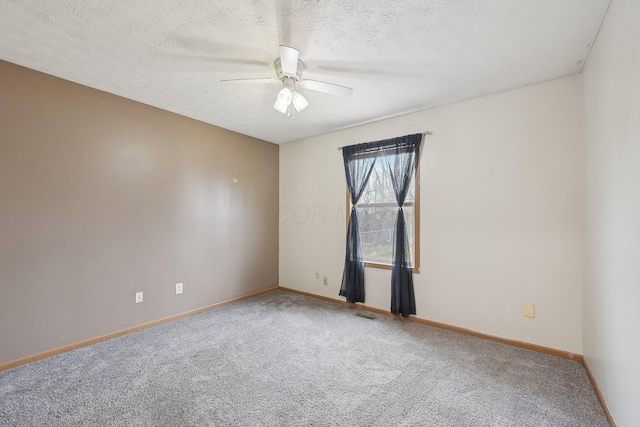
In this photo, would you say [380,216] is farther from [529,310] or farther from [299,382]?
[299,382]

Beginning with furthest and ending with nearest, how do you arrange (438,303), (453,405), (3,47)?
1. (438,303)
2. (3,47)
3. (453,405)

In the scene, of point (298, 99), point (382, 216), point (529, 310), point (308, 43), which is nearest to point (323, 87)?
point (298, 99)

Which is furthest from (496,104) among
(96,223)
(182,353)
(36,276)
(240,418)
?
(36,276)

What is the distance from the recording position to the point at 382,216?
3.55m

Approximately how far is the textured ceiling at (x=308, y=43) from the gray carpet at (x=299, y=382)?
8.09ft

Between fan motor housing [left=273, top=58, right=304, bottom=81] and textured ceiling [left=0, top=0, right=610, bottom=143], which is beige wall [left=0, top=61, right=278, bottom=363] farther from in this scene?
fan motor housing [left=273, top=58, right=304, bottom=81]

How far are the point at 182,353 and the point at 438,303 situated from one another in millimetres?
2648

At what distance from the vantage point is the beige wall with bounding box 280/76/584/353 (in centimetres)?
241

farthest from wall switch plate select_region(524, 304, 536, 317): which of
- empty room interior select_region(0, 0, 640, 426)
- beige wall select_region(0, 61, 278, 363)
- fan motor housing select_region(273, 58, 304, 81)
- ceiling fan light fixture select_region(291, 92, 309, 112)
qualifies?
beige wall select_region(0, 61, 278, 363)

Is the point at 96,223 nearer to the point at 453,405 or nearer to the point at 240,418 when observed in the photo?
the point at 240,418

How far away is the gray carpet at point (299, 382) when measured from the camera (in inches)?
67.2

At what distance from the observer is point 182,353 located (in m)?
2.50

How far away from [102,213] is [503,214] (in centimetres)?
397

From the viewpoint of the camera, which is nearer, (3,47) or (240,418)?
(240,418)
